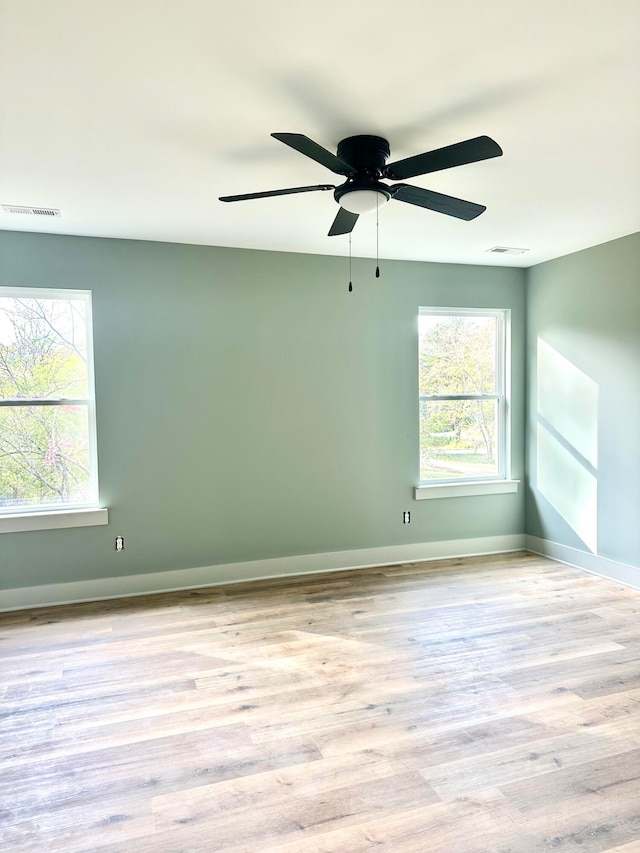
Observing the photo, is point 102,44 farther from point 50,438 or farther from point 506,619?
point 506,619

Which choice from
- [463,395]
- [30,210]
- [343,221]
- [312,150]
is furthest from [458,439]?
[30,210]

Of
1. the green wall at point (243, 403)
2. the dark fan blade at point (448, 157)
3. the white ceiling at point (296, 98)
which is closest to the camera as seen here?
the white ceiling at point (296, 98)

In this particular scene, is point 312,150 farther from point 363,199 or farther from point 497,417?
point 497,417

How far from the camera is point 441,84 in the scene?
2.10 metres

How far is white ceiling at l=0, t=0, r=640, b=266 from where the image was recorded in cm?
174

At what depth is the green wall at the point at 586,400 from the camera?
4.22 meters

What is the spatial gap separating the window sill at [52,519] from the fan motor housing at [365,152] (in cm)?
293

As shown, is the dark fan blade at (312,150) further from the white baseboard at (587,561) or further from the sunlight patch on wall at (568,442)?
the white baseboard at (587,561)

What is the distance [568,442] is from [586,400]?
412 mm

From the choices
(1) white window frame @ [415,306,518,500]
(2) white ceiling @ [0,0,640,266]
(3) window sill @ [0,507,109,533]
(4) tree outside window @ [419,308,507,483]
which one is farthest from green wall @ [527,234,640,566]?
(3) window sill @ [0,507,109,533]

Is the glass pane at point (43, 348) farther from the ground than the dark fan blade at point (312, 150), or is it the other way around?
the dark fan blade at point (312, 150)

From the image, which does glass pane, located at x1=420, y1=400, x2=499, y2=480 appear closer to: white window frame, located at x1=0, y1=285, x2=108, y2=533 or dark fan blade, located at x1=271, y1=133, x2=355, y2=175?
white window frame, located at x1=0, y1=285, x2=108, y2=533

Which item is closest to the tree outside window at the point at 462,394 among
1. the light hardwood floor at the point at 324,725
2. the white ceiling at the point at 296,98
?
the light hardwood floor at the point at 324,725

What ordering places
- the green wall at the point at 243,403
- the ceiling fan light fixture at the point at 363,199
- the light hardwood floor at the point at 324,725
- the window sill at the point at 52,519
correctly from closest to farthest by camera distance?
the light hardwood floor at the point at 324,725 < the ceiling fan light fixture at the point at 363,199 < the window sill at the point at 52,519 < the green wall at the point at 243,403
